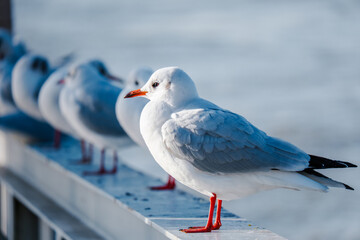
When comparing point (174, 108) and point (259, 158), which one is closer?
point (259, 158)

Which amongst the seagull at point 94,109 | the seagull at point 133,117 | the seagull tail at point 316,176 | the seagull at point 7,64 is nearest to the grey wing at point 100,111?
the seagull at point 94,109

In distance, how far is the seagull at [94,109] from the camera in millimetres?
5309

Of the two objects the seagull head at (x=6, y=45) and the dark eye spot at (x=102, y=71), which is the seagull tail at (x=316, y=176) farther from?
the seagull head at (x=6, y=45)

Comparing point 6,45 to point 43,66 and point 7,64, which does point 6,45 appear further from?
point 43,66

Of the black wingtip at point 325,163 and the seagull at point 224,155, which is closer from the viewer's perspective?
the black wingtip at point 325,163

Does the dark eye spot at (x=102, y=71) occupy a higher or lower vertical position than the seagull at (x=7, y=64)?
higher

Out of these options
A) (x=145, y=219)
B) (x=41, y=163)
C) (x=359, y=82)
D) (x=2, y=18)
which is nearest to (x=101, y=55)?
(x=359, y=82)

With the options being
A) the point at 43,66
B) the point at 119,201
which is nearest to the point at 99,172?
the point at 119,201

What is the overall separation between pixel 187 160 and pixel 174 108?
287 mm

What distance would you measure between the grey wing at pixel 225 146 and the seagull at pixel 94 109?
6.49 ft

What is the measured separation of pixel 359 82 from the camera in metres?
21.7

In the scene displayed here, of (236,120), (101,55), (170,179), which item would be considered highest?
(236,120)

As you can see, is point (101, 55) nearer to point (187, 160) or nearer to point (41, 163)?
point (41, 163)

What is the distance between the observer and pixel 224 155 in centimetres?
329
